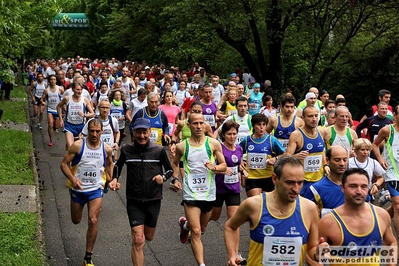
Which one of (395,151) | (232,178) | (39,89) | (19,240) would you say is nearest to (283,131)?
(395,151)

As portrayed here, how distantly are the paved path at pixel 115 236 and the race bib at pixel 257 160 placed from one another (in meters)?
1.05

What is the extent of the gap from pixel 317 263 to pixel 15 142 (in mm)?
12259

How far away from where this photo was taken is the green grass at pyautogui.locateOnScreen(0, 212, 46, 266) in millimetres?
7480

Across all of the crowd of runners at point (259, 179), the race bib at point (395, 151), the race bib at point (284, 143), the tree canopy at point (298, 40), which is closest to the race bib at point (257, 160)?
the crowd of runners at point (259, 179)

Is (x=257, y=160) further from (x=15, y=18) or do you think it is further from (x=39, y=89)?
(x=39, y=89)

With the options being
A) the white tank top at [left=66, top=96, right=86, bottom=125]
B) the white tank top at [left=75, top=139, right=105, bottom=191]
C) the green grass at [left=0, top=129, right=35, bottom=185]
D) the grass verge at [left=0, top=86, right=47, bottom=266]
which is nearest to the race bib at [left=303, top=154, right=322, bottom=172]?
the white tank top at [left=75, top=139, right=105, bottom=191]

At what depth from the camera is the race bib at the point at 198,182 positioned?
785 cm

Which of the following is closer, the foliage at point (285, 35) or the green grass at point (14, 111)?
the green grass at point (14, 111)

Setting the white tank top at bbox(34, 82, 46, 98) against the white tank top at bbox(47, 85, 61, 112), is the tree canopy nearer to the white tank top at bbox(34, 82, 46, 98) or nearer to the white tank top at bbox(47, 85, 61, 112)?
the white tank top at bbox(34, 82, 46, 98)

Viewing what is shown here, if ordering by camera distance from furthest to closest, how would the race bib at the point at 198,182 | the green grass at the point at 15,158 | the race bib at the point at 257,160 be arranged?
1. the green grass at the point at 15,158
2. the race bib at the point at 257,160
3. the race bib at the point at 198,182

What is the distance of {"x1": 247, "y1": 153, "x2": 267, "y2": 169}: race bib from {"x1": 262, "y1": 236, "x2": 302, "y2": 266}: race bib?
4.04m

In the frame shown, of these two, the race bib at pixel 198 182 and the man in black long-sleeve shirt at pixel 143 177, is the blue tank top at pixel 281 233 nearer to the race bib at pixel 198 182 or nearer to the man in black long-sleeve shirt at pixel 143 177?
the man in black long-sleeve shirt at pixel 143 177

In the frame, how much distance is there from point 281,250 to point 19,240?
435cm

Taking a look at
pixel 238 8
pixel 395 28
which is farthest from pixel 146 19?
pixel 395 28
